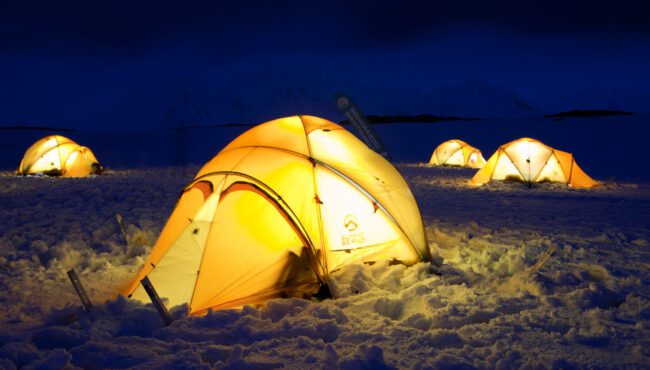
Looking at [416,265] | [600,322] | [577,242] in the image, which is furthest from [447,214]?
[600,322]

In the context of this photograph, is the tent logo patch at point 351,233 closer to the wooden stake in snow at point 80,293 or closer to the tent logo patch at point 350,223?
the tent logo patch at point 350,223

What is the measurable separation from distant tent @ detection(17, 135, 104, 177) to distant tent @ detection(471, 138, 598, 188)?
51.4 ft

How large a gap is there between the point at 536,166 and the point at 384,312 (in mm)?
13084

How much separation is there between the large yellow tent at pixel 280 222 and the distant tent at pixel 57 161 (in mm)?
15215

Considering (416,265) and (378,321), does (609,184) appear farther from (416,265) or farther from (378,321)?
(378,321)

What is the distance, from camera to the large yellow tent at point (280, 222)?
562cm

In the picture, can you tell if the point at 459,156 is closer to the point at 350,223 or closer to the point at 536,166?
the point at 536,166

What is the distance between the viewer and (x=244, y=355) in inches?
159

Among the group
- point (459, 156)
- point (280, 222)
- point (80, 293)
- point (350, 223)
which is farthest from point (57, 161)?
point (459, 156)

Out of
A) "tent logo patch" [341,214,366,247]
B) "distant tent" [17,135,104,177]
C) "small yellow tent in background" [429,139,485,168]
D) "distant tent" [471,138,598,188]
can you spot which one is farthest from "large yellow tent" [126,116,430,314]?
"small yellow tent in background" [429,139,485,168]

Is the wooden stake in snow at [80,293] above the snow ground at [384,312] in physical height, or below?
above

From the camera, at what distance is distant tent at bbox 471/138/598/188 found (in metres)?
16.0

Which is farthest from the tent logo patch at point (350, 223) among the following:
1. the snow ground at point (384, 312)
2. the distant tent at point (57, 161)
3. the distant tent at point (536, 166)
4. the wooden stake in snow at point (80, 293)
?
the distant tent at point (57, 161)

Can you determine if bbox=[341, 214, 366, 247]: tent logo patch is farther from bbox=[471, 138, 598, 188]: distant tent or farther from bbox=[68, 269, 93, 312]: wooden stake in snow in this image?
bbox=[471, 138, 598, 188]: distant tent
